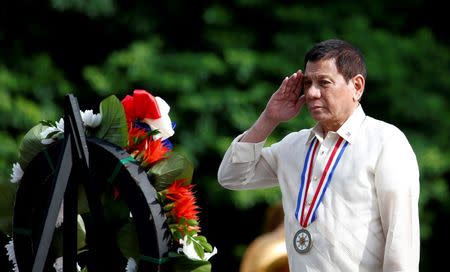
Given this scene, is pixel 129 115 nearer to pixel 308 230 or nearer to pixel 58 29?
pixel 308 230

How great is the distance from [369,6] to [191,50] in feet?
4.94

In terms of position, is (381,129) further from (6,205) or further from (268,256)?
(268,256)

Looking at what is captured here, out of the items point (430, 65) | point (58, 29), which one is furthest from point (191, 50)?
point (430, 65)

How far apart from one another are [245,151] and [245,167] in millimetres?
53

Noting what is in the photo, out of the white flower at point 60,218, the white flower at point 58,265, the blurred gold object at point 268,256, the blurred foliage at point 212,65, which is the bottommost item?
the blurred gold object at point 268,256

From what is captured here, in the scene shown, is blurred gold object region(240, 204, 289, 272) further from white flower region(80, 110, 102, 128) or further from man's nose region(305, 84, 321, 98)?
man's nose region(305, 84, 321, 98)

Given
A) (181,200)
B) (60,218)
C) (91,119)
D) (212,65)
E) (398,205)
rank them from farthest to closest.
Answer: (212,65) → (60,218) → (91,119) → (181,200) → (398,205)

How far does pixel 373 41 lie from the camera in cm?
859

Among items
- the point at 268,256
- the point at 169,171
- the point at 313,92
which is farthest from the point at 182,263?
the point at 268,256

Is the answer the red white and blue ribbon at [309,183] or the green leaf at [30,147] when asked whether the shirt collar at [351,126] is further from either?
the green leaf at [30,147]

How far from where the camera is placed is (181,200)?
3443 mm

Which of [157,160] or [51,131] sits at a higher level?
[51,131]

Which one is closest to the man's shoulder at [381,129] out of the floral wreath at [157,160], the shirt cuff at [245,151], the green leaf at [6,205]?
the shirt cuff at [245,151]

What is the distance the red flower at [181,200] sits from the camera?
3.43 meters
